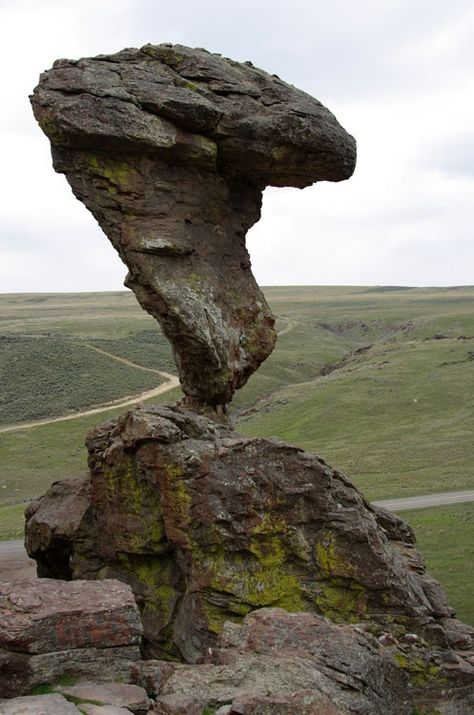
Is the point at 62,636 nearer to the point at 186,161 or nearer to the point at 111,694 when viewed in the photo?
the point at 111,694

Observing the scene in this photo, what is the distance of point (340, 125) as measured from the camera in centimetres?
2872

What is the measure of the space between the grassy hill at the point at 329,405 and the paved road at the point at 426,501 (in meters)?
1.42

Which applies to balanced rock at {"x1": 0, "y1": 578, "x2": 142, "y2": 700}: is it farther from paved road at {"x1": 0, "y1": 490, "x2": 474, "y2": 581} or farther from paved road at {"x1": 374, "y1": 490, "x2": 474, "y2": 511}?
paved road at {"x1": 374, "y1": 490, "x2": 474, "y2": 511}

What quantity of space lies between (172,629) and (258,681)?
28.1 ft

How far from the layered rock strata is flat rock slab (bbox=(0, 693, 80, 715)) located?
305 inches

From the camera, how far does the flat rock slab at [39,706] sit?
13891mm

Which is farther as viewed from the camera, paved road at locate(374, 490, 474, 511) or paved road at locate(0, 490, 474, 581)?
paved road at locate(374, 490, 474, 511)

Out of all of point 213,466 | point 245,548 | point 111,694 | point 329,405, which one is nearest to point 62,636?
point 111,694

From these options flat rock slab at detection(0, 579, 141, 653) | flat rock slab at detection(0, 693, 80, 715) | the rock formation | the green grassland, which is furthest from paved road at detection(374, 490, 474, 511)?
flat rock slab at detection(0, 693, 80, 715)

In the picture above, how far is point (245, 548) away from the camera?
22.5 m

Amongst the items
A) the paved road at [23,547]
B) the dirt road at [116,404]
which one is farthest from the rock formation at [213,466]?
the dirt road at [116,404]

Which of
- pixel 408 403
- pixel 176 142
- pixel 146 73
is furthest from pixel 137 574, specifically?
pixel 408 403

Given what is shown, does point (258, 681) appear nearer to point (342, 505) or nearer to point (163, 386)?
point (342, 505)

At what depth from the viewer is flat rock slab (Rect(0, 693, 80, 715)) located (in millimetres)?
13891
